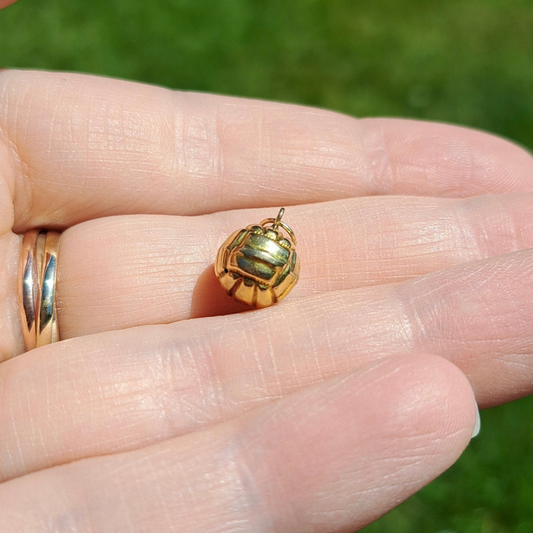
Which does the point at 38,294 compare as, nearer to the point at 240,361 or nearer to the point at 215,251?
the point at 215,251

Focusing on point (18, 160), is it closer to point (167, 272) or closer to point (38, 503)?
point (167, 272)

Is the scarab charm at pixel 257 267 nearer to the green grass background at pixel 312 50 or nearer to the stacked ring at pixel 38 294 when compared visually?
the stacked ring at pixel 38 294

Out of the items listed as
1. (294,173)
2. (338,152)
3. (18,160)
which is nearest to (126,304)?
(18,160)

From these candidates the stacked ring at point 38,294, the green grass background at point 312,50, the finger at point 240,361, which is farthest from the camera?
the green grass background at point 312,50

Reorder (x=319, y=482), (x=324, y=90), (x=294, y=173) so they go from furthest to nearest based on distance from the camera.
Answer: (x=324, y=90) < (x=294, y=173) < (x=319, y=482)

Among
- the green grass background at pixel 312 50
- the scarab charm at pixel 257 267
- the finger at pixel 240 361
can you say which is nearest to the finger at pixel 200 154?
the scarab charm at pixel 257 267

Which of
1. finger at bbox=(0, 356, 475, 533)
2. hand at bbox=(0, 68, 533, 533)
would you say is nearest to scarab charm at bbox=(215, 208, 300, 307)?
hand at bbox=(0, 68, 533, 533)

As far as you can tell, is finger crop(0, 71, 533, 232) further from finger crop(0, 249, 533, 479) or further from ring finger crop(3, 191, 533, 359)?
finger crop(0, 249, 533, 479)
